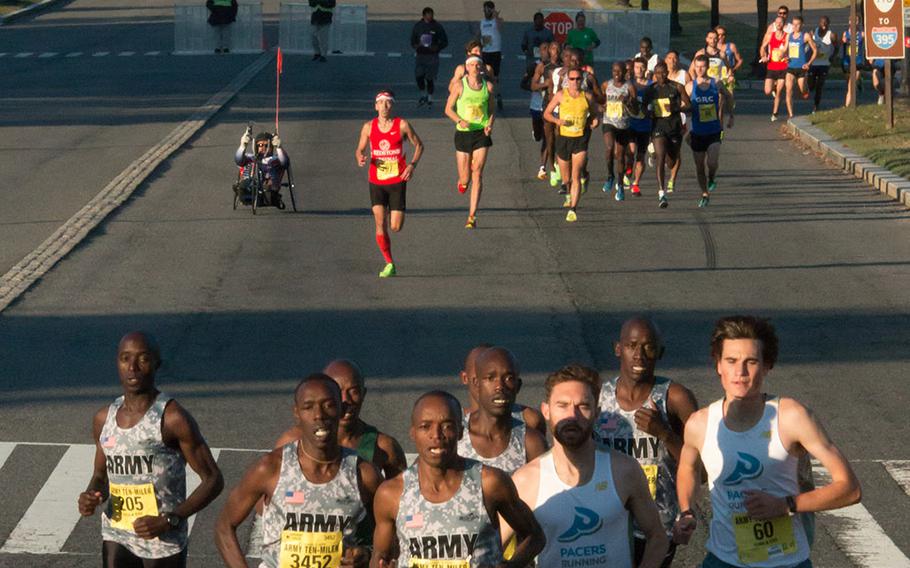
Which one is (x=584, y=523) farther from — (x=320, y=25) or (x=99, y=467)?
(x=320, y=25)

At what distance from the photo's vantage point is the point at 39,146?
102 ft

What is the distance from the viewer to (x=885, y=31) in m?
31.6

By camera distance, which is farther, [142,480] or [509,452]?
[142,480]

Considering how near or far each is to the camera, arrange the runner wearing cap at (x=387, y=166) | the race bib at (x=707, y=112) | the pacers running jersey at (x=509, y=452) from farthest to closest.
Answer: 1. the race bib at (x=707, y=112)
2. the runner wearing cap at (x=387, y=166)
3. the pacers running jersey at (x=509, y=452)

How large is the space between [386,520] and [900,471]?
6536 millimetres

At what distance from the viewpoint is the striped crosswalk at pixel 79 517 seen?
10406mm

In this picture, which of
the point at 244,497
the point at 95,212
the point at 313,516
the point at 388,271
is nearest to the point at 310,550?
the point at 313,516

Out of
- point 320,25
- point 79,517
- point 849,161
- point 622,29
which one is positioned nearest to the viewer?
point 79,517

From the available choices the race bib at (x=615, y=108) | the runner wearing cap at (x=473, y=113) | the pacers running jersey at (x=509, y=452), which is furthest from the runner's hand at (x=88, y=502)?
the race bib at (x=615, y=108)

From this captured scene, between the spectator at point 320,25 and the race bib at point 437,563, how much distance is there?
42.2 m

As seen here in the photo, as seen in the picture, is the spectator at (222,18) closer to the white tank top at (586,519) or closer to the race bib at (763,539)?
the race bib at (763,539)

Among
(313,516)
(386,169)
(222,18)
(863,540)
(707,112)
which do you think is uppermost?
(222,18)

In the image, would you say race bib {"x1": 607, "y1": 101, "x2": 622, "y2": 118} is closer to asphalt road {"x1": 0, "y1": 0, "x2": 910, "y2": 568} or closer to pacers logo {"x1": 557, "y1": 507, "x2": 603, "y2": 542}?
asphalt road {"x1": 0, "y1": 0, "x2": 910, "y2": 568}

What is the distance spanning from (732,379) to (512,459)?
1063mm
